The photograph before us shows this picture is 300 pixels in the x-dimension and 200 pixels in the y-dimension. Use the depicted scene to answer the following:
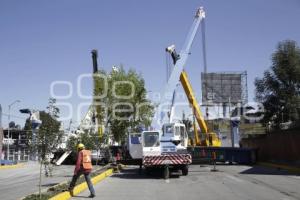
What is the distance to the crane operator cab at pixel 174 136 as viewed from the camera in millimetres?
26534

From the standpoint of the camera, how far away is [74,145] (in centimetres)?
2939

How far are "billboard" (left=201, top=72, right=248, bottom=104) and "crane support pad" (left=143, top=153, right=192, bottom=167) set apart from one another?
56.6m

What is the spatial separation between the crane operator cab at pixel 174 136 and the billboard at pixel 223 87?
51433 millimetres

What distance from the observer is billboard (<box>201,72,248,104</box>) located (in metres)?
79.7

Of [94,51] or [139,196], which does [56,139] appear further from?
[94,51]

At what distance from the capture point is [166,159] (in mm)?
22906

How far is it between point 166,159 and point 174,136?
182 inches

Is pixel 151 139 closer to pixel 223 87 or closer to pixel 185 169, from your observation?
pixel 185 169

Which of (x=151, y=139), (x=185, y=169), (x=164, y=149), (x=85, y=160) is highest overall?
(x=151, y=139)

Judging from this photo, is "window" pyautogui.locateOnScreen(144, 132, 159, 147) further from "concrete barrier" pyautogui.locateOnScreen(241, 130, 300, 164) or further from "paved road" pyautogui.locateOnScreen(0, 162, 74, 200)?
"concrete barrier" pyautogui.locateOnScreen(241, 130, 300, 164)

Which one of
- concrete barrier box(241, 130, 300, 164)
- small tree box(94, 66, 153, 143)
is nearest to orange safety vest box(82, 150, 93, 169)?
concrete barrier box(241, 130, 300, 164)

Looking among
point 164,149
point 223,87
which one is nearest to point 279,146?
point 164,149

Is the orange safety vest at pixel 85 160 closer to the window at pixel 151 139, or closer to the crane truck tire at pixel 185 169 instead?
the crane truck tire at pixel 185 169

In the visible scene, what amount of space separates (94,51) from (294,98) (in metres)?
21.1
